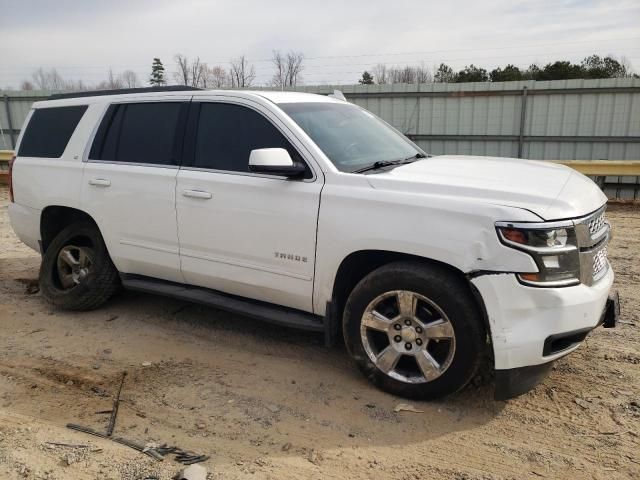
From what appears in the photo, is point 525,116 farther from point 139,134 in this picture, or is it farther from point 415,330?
point 415,330

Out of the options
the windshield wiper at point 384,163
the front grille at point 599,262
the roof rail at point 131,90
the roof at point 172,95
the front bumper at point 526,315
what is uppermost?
the roof rail at point 131,90

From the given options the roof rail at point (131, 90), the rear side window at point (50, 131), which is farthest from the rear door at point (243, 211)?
the rear side window at point (50, 131)

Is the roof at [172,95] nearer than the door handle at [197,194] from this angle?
No

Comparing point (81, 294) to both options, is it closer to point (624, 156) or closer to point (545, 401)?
point (545, 401)

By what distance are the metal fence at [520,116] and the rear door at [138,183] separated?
39.5 feet

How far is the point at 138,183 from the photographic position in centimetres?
443

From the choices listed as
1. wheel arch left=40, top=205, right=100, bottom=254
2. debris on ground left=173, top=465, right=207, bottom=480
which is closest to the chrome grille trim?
debris on ground left=173, top=465, right=207, bottom=480

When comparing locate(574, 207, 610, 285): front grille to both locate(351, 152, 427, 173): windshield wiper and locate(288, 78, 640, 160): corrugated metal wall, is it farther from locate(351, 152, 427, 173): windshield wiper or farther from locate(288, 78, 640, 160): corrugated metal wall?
locate(288, 78, 640, 160): corrugated metal wall

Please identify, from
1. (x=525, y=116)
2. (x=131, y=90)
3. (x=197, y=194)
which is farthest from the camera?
(x=525, y=116)

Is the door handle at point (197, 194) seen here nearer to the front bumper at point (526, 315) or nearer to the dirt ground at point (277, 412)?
the dirt ground at point (277, 412)

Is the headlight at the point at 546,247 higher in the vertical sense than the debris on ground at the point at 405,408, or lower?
higher

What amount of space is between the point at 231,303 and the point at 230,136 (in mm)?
1282

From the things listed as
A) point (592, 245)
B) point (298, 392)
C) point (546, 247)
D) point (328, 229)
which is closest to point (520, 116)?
point (592, 245)

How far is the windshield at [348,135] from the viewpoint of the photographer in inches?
151
